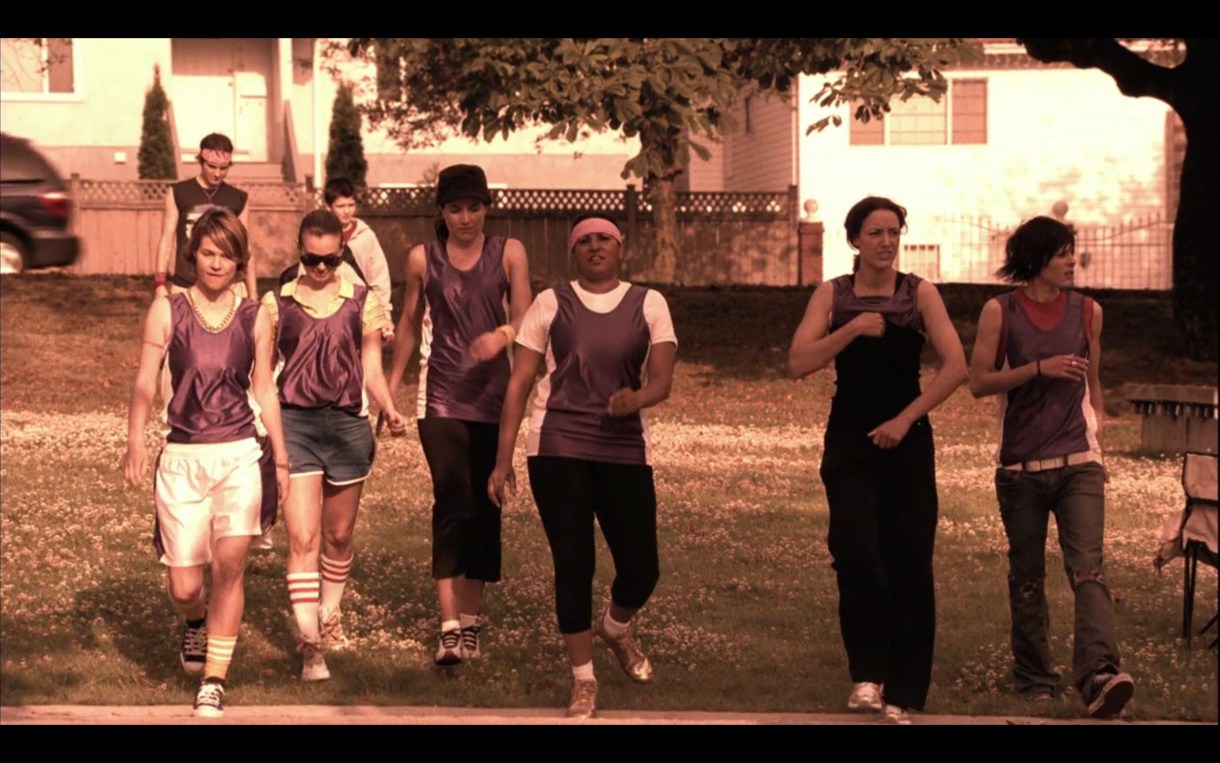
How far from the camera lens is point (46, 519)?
13.4m

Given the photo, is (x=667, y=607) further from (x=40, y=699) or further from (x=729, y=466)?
(x=729, y=466)

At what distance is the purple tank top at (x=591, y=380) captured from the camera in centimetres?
866

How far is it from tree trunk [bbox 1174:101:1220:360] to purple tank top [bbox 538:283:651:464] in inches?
716

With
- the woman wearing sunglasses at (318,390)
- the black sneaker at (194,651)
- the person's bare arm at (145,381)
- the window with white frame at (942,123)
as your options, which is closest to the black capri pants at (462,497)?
the woman wearing sunglasses at (318,390)

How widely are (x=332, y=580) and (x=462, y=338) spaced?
136 cm

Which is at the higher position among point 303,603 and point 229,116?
point 229,116

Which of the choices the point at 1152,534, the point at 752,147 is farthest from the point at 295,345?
the point at 752,147

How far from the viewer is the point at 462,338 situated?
960cm

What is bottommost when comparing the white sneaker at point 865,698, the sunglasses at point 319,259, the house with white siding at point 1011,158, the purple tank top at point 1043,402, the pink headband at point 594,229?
the white sneaker at point 865,698

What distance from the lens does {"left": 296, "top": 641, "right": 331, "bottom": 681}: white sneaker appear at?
9320 mm

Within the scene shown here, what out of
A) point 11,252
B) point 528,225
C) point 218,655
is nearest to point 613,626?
point 218,655

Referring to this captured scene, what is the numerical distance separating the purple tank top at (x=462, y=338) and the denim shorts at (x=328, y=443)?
1.13 ft

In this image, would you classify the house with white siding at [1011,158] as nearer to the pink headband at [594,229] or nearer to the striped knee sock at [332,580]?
the striped knee sock at [332,580]

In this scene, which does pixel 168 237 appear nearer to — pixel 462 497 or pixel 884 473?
pixel 462 497
